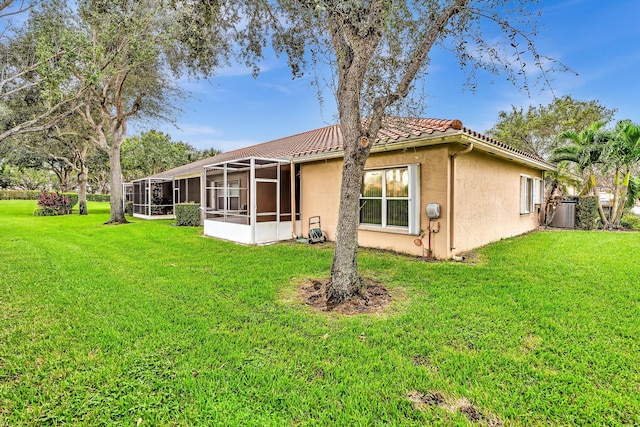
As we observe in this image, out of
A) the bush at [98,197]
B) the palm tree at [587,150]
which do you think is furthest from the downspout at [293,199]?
the bush at [98,197]

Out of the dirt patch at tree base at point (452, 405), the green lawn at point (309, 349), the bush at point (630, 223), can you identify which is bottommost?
the dirt patch at tree base at point (452, 405)

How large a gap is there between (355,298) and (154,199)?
65.2 ft

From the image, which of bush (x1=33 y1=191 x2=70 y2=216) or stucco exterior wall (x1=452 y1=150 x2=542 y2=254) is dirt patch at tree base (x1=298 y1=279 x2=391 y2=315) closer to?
stucco exterior wall (x1=452 y1=150 x2=542 y2=254)

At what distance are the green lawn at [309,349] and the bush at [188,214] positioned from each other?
9.31 metres

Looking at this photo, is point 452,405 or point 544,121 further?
point 544,121

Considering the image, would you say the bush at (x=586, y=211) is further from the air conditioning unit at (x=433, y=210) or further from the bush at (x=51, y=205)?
the bush at (x=51, y=205)

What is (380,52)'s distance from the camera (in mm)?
4832

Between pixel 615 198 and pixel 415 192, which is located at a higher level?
pixel 415 192

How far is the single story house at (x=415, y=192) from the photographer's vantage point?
23.8 ft

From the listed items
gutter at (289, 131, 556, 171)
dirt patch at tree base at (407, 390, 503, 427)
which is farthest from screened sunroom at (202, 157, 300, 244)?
dirt patch at tree base at (407, 390, 503, 427)

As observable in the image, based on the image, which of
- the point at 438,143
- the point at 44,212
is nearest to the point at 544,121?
the point at 438,143

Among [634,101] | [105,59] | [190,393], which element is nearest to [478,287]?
[190,393]

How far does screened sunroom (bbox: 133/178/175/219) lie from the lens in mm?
19797

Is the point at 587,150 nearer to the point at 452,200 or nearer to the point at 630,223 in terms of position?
the point at 630,223
